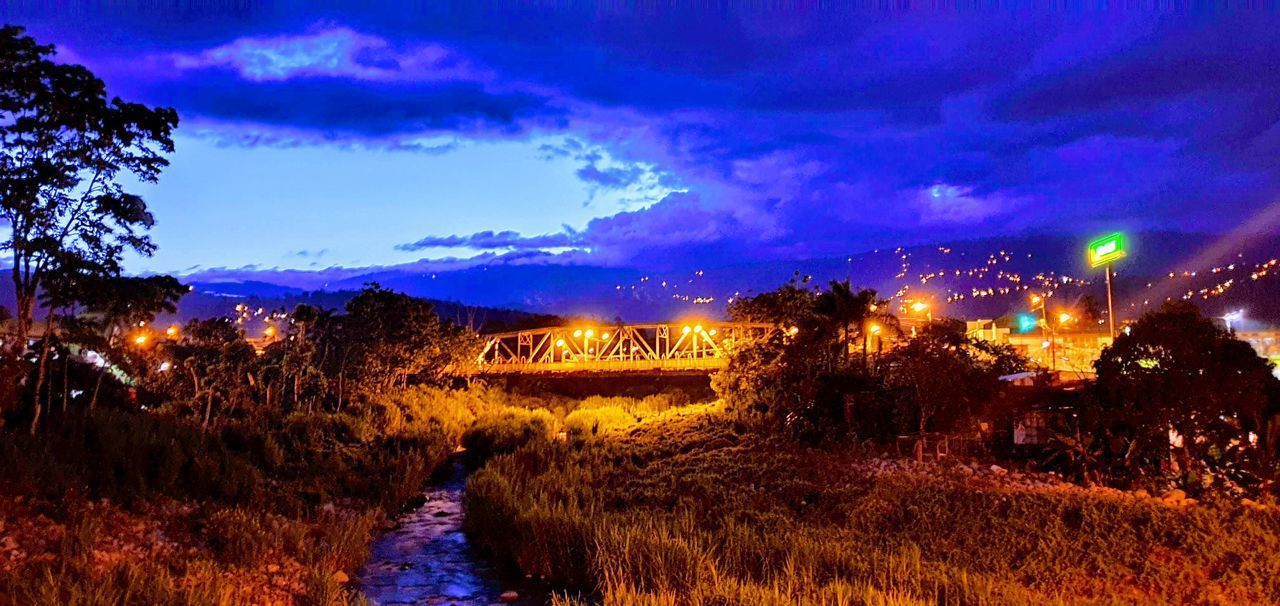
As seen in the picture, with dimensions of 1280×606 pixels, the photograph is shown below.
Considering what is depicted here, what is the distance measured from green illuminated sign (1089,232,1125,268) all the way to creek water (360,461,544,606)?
2162 cm

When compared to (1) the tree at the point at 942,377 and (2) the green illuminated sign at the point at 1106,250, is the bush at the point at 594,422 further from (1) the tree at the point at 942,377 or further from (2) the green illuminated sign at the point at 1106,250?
(2) the green illuminated sign at the point at 1106,250

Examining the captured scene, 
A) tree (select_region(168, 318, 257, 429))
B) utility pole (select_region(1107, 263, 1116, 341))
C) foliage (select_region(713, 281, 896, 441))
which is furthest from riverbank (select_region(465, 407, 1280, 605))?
utility pole (select_region(1107, 263, 1116, 341))

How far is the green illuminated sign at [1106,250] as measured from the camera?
2581cm

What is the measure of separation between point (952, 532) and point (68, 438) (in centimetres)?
1267

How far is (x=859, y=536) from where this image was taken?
436 inches

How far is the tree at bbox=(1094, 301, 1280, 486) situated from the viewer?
13.0 metres

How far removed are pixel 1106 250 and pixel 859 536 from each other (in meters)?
20.4

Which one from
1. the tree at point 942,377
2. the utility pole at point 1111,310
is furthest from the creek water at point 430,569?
the utility pole at point 1111,310

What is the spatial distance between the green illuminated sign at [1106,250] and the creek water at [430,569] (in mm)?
21618

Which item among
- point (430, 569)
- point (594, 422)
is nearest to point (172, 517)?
point (430, 569)

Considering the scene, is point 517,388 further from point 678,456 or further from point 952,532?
point 952,532

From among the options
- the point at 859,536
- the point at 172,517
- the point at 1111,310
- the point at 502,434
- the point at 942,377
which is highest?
the point at 1111,310

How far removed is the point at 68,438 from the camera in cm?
1233

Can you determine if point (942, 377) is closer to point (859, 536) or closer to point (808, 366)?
point (808, 366)
